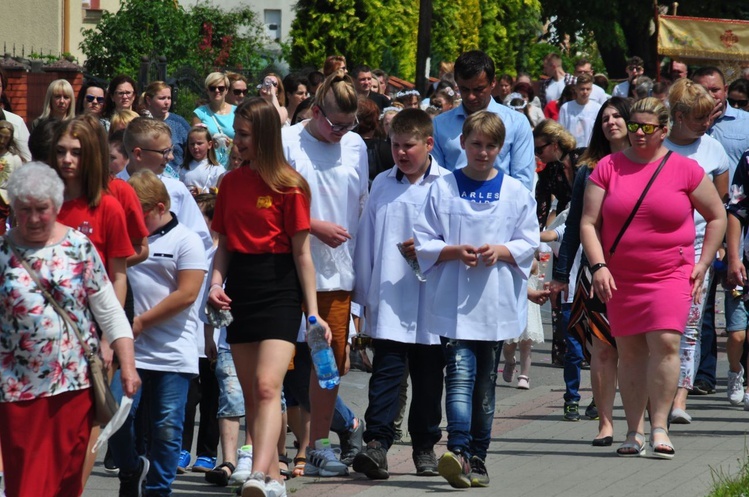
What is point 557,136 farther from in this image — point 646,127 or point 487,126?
point 487,126

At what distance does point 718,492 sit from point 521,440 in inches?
92.4

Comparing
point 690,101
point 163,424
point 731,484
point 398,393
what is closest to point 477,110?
point 690,101

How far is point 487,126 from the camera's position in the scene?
7.25 metres

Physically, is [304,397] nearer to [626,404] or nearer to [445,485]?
[445,485]

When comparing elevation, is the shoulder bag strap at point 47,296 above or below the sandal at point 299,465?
above

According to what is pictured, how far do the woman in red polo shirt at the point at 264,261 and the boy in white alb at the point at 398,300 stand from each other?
874 millimetres

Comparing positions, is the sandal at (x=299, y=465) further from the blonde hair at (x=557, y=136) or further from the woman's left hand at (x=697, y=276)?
the blonde hair at (x=557, y=136)

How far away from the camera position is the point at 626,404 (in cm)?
808

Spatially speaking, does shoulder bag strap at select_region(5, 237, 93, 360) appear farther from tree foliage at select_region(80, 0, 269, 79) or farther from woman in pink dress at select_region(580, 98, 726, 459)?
tree foliage at select_region(80, 0, 269, 79)

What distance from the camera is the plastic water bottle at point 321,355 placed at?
665 cm

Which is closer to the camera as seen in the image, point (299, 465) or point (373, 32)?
point (299, 465)

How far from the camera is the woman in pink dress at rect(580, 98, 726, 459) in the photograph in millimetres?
7727

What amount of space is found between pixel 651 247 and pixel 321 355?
2108 millimetres

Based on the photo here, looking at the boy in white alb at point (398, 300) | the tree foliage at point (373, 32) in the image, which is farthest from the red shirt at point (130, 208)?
the tree foliage at point (373, 32)
